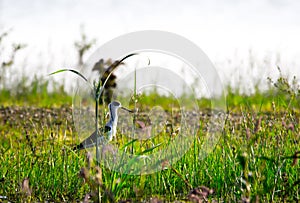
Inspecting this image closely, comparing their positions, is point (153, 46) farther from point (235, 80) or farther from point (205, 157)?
point (235, 80)

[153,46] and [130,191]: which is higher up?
[153,46]

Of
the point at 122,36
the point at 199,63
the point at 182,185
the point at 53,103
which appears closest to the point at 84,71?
the point at 122,36

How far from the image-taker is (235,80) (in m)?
8.79

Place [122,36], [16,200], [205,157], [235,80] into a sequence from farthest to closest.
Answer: [235,80] → [205,157] → [16,200] → [122,36]

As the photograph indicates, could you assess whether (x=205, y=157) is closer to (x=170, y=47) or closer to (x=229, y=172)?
(x=229, y=172)

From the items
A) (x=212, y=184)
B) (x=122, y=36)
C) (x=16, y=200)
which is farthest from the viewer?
(x=212, y=184)

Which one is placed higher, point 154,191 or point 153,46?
point 153,46

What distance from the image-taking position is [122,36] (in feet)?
7.59

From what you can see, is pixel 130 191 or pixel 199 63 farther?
pixel 130 191

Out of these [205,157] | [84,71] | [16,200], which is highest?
[84,71]

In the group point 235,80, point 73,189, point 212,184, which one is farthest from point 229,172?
point 235,80

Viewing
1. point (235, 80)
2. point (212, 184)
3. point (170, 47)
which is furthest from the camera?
point (235, 80)

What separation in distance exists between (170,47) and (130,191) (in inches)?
35.4

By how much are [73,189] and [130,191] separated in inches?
14.8
